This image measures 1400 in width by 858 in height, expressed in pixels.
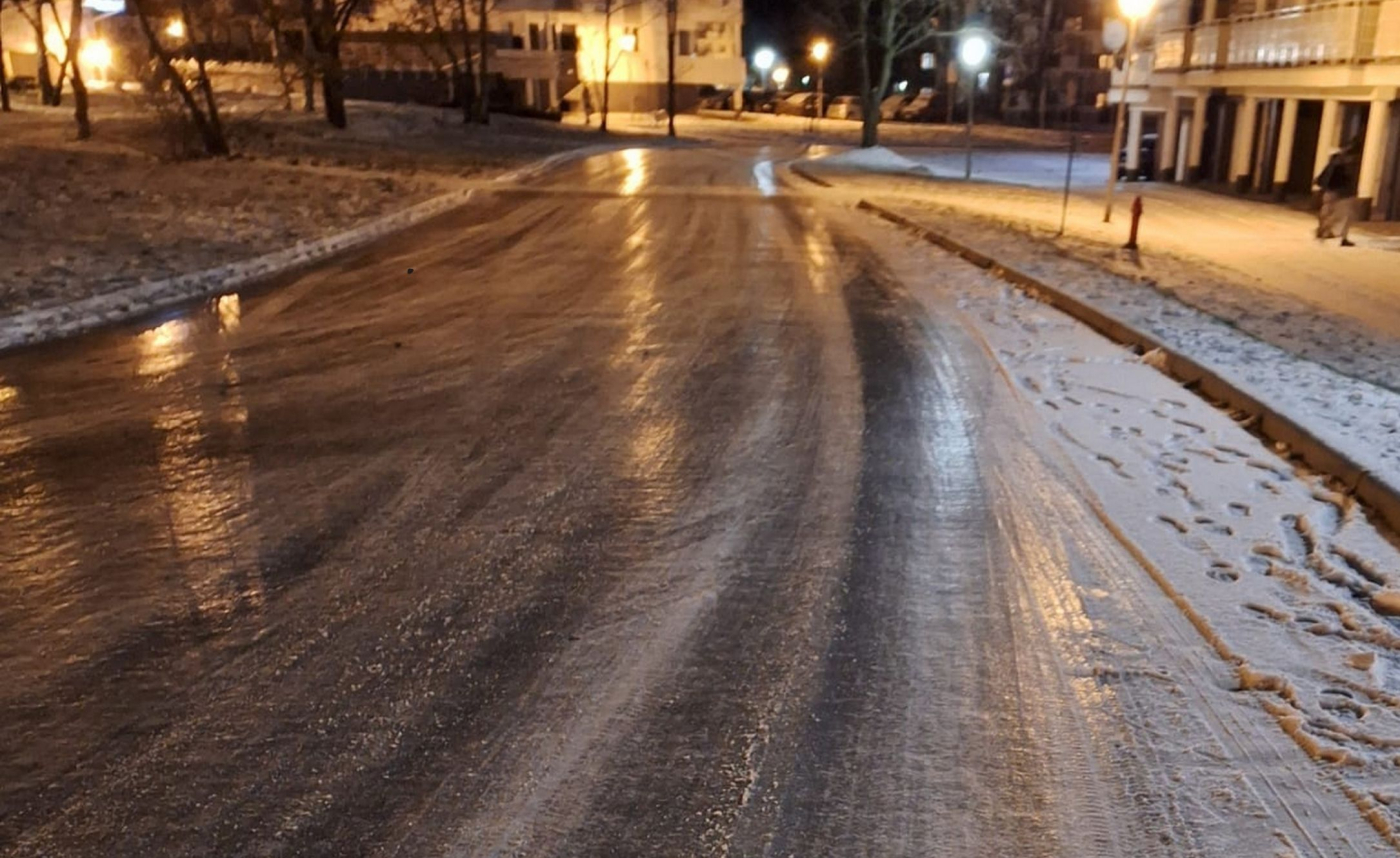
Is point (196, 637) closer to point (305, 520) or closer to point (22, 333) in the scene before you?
point (305, 520)

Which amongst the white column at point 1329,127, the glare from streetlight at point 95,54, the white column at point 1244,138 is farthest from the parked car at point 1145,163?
the glare from streetlight at point 95,54

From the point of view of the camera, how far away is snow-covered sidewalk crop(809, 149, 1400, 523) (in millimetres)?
7336

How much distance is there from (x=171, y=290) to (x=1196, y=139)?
27.3m

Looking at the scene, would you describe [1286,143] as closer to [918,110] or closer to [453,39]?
[918,110]

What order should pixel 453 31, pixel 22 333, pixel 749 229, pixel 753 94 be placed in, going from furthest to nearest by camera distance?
pixel 753 94 → pixel 453 31 → pixel 749 229 → pixel 22 333

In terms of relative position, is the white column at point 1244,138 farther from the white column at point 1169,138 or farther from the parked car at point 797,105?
the parked car at point 797,105

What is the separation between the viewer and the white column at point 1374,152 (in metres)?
21.6

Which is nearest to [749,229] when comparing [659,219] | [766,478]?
[659,219]

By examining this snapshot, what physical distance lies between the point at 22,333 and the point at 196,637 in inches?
283

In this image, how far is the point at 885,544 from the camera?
6.04 metres

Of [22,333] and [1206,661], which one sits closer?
[1206,661]

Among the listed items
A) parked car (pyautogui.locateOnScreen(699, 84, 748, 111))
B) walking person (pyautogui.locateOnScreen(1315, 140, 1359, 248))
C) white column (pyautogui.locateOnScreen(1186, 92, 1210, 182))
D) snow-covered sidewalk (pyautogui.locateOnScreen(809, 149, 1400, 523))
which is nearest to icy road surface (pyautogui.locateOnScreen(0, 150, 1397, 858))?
snow-covered sidewalk (pyautogui.locateOnScreen(809, 149, 1400, 523))

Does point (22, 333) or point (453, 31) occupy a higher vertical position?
point (453, 31)

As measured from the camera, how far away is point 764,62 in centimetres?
8481
